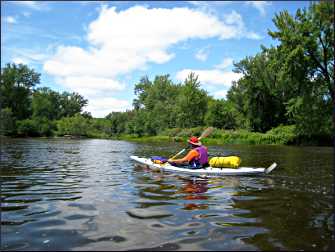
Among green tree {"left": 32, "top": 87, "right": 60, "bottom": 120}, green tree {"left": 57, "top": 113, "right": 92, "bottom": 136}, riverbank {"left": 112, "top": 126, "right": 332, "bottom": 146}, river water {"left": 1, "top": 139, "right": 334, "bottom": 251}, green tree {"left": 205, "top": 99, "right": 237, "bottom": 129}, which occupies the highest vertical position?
green tree {"left": 32, "top": 87, "right": 60, "bottom": 120}

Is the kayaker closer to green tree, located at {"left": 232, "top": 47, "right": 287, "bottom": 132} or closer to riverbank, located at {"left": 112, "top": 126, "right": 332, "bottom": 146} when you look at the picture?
riverbank, located at {"left": 112, "top": 126, "right": 332, "bottom": 146}

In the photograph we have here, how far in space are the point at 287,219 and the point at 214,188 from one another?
352cm

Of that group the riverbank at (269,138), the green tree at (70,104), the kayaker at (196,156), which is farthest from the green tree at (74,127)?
the kayaker at (196,156)

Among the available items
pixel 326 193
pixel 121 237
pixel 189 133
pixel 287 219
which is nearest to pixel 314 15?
pixel 189 133

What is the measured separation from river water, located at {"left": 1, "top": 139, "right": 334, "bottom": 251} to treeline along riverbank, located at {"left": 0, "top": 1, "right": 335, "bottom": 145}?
Result: 77.4 feet

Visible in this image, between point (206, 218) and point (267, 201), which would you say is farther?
point (267, 201)

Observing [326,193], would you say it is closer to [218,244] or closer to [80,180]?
[218,244]

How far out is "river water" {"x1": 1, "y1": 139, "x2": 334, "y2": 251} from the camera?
16.2 ft

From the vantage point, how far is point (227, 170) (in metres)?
11.8

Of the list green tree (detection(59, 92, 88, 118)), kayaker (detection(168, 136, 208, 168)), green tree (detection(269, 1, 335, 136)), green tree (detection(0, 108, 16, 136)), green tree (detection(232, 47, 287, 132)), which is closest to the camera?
kayaker (detection(168, 136, 208, 168))

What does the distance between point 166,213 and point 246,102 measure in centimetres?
4870

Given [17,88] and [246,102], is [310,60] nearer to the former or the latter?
[246,102]

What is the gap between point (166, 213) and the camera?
6.54m

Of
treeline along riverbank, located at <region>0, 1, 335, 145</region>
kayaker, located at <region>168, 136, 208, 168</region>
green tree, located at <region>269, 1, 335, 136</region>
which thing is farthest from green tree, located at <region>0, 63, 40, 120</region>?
kayaker, located at <region>168, 136, 208, 168</region>
